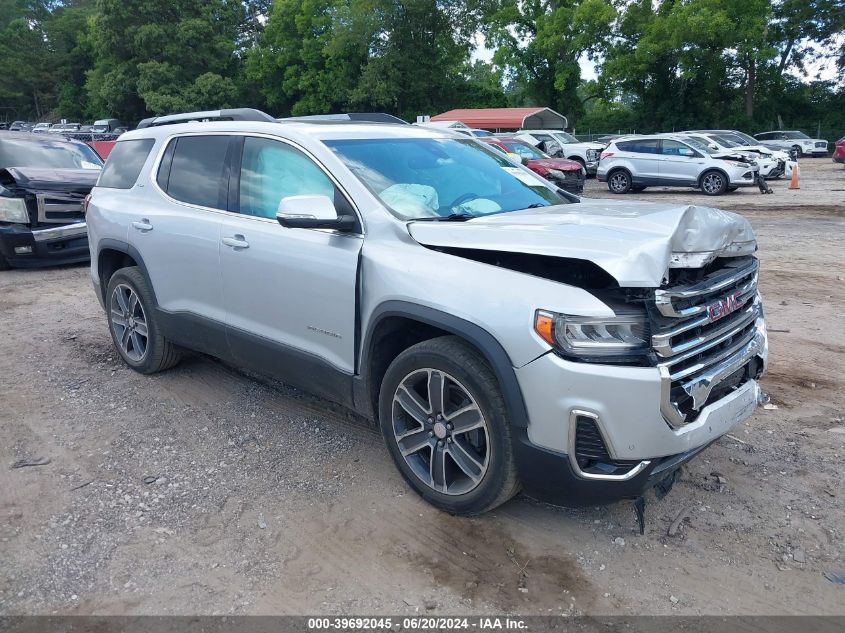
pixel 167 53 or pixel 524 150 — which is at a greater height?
pixel 167 53

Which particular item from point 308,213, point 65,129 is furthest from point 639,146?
point 65,129

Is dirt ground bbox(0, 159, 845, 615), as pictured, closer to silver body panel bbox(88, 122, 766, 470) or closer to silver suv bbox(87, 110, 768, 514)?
silver suv bbox(87, 110, 768, 514)

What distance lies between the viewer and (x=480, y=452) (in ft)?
11.2

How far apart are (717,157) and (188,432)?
18051 millimetres

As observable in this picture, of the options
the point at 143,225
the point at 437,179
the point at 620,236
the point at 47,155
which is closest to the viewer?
the point at 620,236

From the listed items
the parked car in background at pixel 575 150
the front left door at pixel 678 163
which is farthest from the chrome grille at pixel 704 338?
the parked car in background at pixel 575 150

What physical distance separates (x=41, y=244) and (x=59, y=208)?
21.2 inches

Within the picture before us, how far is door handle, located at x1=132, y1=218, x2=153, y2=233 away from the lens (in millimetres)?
5205

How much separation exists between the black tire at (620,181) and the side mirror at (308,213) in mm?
18717

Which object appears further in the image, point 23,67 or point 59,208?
point 23,67

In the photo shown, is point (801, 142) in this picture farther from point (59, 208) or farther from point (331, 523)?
point (331, 523)

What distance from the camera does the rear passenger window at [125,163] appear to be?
5.55 metres

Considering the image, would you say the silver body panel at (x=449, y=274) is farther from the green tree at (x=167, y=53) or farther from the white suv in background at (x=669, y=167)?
the green tree at (x=167, y=53)

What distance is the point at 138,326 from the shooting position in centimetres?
561
